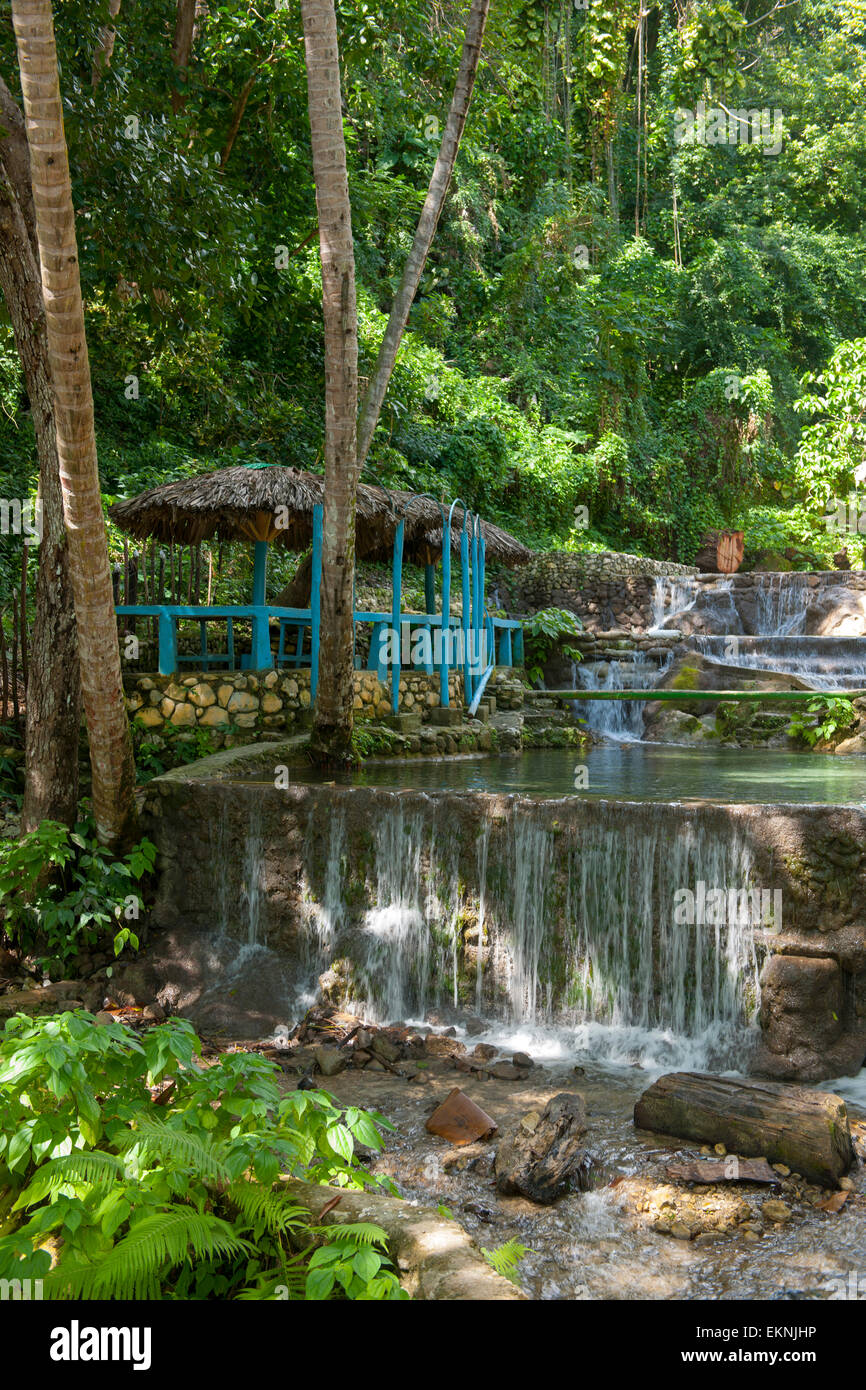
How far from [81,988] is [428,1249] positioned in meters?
4.79

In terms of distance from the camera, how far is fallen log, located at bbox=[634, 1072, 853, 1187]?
402 centimetres

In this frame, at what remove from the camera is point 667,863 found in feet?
19.0

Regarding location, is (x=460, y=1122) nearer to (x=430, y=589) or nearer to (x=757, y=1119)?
(x=757, y=1119)

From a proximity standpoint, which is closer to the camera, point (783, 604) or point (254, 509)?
point (254, 509)

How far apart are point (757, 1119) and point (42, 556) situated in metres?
5.38

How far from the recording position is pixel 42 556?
21.3 ft

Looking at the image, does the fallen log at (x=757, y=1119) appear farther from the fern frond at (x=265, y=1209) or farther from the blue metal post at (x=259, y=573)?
the blue metal post at (x=259, y=573)

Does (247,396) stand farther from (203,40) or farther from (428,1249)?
(428,1249)

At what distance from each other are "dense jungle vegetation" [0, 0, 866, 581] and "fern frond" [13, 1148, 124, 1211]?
24.0ft

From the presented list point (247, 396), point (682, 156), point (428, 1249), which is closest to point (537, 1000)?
point (428, 1249)

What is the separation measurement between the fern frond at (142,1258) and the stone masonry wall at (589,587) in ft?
57.3

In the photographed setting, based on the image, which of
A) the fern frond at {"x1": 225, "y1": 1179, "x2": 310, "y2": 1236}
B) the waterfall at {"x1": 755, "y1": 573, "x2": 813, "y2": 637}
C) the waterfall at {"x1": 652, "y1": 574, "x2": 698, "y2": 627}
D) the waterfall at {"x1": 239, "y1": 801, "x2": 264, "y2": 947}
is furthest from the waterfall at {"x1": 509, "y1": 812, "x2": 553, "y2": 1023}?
the waterfall at {"x1": 652, "y1": 574, "x2": 698, "y2": 627}

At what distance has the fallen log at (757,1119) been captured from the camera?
13.2 feet

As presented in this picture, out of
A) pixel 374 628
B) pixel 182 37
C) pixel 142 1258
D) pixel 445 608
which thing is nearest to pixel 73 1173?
pixel 142 1258
